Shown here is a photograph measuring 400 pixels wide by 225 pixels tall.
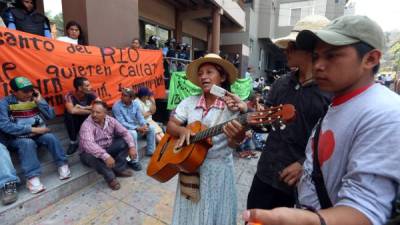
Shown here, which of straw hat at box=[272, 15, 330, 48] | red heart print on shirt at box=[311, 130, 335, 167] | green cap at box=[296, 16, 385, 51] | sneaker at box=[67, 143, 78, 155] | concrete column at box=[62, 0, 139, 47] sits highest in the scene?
concrete column at box=[62, 0, 139, 47]

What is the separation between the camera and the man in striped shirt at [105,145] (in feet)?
11.0

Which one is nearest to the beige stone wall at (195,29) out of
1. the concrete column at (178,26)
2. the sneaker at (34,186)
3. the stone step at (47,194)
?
the concrete column at (178,26)

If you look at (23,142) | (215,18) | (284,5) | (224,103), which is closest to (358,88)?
(224,103)

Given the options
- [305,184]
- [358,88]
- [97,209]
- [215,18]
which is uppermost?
[215,18]

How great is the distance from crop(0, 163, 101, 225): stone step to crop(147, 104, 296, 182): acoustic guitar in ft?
5.15

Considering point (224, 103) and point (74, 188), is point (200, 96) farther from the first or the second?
point (74, 188)

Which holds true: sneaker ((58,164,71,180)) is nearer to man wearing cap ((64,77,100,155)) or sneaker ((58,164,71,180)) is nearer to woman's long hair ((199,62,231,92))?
man wearing cap ((64,77,100,155))

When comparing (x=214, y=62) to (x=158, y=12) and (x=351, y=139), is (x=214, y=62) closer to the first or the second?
(x=351, y=139)

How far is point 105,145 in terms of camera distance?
11.8ft

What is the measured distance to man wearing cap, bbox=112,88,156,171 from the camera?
14.2 feet

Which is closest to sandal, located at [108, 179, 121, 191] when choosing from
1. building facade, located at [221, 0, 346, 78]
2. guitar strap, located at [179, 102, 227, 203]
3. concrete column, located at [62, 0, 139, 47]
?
guitar strap, located at [179, 102, 227, 203]

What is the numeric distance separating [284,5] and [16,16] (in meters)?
21.6

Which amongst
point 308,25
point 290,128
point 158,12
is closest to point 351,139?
point 290,128

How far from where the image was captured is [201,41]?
14.8m
